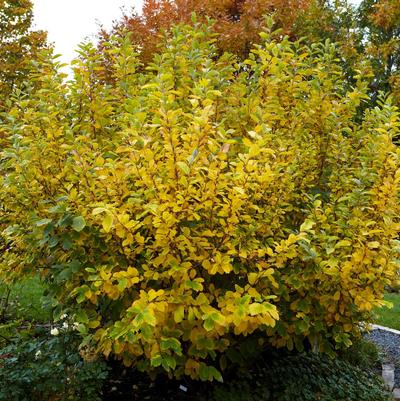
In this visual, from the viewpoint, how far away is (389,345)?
19.4ft

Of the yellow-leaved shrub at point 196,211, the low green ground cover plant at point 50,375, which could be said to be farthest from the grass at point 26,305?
the yellow-leaved shrub at point 196,211

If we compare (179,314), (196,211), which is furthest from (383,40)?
(179,314)

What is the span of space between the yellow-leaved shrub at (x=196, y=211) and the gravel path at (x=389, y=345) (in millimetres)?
2461

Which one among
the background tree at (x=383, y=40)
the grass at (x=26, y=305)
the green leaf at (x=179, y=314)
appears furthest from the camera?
the background tree at (x=383, y=40)

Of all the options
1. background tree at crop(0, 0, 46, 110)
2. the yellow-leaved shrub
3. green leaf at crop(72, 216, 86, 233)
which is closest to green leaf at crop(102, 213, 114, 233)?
the yellow-leaved shrub

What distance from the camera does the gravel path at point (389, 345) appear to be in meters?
5.28

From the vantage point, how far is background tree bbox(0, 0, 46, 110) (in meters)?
14.3

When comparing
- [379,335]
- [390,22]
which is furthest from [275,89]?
[390,22]

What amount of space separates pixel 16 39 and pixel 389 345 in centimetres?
1387

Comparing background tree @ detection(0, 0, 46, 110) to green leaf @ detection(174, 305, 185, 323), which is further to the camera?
background tree @ detection(0, 0, 46, 110)

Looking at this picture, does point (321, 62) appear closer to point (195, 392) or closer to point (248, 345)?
point (248, 345)

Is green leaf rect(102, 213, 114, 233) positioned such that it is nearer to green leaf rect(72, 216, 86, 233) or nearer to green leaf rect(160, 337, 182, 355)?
green leaf rect(72, 216, 86, 233)

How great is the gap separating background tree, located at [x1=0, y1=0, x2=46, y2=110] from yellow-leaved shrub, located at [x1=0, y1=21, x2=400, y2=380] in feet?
39.5

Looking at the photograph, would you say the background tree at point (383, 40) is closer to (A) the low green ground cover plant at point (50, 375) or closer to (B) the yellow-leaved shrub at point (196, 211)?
(B) the yellow-leaved shrub at point (196, 211)
